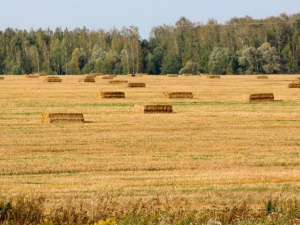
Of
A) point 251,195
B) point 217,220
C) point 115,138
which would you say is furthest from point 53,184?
point 115,138

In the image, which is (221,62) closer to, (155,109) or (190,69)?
(190,69)

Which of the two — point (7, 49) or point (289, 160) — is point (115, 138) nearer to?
point (289, 160)

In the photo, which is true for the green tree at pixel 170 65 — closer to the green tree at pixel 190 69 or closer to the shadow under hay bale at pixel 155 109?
the green tree at pixel 190 69

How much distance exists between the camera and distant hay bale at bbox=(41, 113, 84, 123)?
31.9 m

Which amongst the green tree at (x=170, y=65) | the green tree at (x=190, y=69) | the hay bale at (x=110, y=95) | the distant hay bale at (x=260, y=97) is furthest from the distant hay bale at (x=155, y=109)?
the green tree at (x=170, y=65)

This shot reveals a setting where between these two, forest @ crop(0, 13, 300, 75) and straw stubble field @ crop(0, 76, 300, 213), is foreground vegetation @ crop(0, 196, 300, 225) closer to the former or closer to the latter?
straw stubble field @ crop(0, 76, 300, 213)

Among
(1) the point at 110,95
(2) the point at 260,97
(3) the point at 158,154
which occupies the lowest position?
(3) the point at 158,154

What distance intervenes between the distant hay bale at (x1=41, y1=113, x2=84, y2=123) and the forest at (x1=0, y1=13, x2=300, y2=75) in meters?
86.1

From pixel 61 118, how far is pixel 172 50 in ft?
398

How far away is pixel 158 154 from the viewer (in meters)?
22.7

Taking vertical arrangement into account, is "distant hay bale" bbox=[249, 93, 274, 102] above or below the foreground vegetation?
above

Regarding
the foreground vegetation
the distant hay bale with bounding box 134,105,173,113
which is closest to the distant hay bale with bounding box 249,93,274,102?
the distant hay bale with bounding box 134,105,173,113

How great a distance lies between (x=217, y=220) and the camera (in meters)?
11.7

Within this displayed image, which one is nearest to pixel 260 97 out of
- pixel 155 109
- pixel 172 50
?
pixel 155 109
